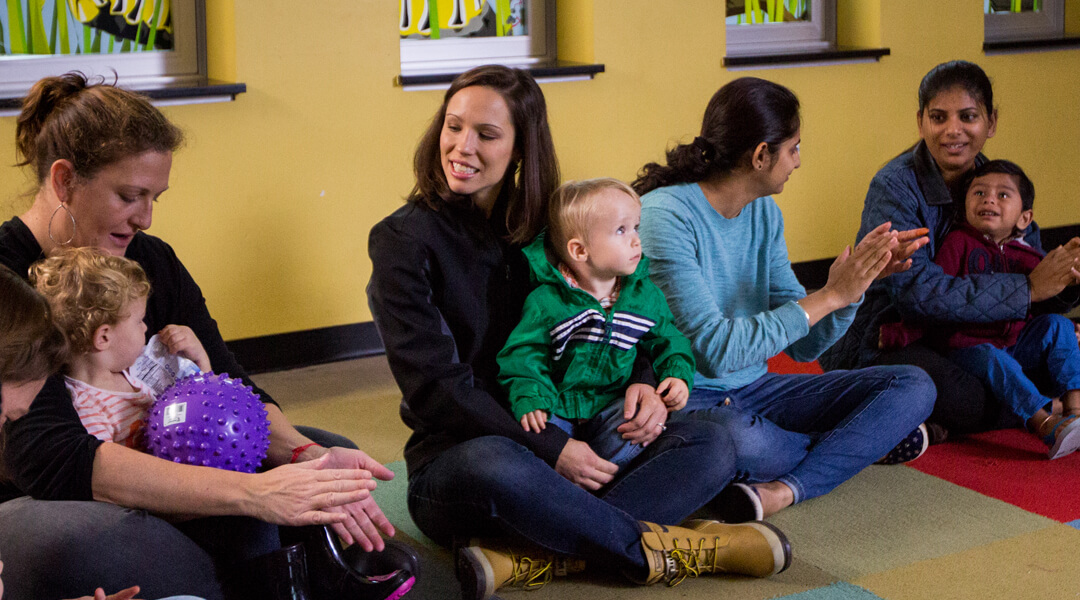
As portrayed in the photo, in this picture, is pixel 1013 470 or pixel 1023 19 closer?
pixel 1013 470

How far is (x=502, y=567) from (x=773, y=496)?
73 centimetres

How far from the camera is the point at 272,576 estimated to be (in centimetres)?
175

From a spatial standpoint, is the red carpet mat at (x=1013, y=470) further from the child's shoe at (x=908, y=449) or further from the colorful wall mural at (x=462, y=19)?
the colorful wall mural at (x=462, y=19)

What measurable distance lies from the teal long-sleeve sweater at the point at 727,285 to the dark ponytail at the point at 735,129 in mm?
54

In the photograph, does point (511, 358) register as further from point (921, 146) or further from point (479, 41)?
point (479, 41)

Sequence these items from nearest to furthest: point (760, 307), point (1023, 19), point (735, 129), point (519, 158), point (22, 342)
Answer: point (22, 342) < point (519, 158) < point (735, 129) < point (760, 307) < point (1023, 19)

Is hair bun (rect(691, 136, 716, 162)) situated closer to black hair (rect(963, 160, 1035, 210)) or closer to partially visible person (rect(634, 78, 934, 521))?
partially visible person (rect(634, 78, 934, 521))

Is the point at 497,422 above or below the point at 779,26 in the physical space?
below

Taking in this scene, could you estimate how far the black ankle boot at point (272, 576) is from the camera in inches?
68.9

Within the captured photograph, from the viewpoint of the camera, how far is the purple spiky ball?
1.72 meters

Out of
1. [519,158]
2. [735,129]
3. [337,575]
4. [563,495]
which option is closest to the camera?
[337,575]

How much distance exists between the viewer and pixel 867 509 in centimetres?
265

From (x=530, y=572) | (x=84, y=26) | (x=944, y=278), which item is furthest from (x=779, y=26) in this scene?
(x=530, y=572)

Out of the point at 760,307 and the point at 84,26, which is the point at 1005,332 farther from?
the point at 84,26
